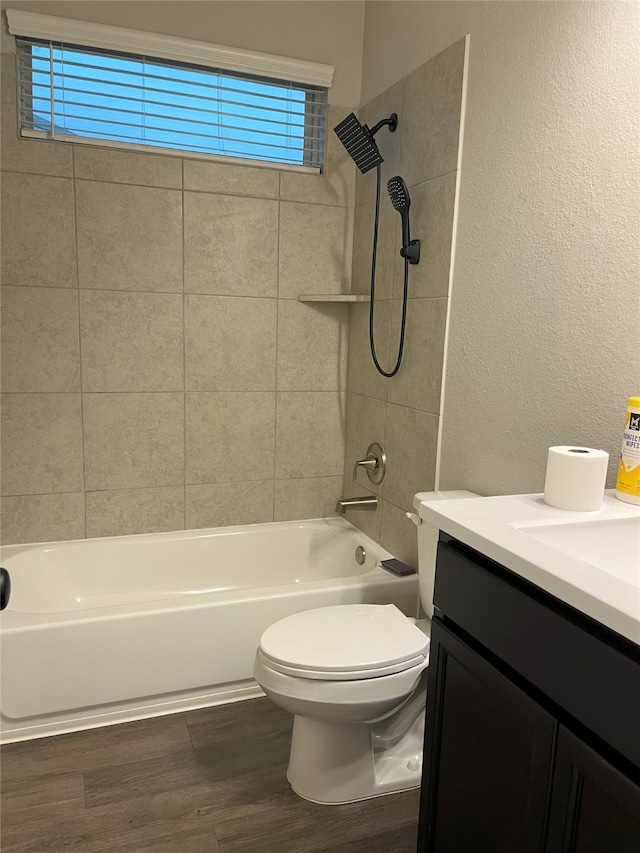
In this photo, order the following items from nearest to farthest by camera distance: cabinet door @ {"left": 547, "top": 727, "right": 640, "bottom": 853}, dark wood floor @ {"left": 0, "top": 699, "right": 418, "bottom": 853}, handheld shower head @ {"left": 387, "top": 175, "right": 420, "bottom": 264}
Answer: cabinet door @ {"left": 547, "top": 727, "right": 640, "bottom": 853}, dark wood floor @ {"left": 0, "top": 699, "right": 418, "bottom": 853}, handheld shower head @ {"left": 387, "top": 175, "right": 420, "bottom": 264}

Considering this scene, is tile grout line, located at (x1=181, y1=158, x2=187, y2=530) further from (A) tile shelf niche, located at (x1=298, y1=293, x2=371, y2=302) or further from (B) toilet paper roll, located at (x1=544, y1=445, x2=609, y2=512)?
(B) toilet paper roll, located at (x1=544, y1=445, x2=609, y2=512)

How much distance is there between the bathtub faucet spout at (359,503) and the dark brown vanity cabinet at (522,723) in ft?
4.67

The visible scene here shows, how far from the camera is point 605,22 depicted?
1410mm

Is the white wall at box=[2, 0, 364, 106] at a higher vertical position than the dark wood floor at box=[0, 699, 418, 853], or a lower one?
higher

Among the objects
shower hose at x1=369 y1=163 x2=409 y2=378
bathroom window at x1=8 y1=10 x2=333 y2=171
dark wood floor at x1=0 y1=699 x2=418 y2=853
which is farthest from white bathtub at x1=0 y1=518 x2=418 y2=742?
bathroom window at x1=8 y1=10 x2=333 y2=171

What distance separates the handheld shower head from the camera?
7.07ft

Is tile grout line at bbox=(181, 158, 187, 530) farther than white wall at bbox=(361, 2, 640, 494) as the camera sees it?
Result: Yes

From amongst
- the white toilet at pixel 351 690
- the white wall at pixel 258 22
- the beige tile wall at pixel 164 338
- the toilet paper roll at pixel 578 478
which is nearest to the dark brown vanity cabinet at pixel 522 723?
the toilet paper roll at pixel 578 478

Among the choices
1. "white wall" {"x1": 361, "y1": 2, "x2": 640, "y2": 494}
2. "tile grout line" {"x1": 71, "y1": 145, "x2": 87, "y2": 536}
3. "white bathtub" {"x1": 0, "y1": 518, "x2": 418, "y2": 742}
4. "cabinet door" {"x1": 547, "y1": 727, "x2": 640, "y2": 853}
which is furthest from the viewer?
"tile grout line" {"x1": 71, "y1": 145, "x2": 87, "y2": 536}

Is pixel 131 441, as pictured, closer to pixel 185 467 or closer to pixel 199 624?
pixel 185 467

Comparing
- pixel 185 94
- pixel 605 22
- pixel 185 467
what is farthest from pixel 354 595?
pixel 185 94

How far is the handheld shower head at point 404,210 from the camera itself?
2154 mm

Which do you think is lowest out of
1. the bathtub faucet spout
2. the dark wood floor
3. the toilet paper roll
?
the dark wood floor

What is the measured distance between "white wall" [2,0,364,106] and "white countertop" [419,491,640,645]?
216 centimetres
